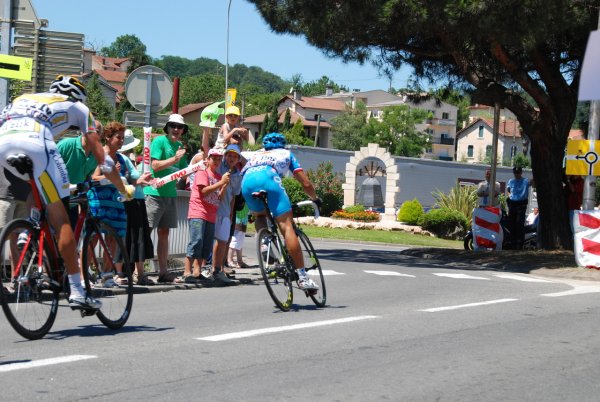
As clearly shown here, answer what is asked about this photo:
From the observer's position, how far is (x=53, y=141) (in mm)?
7562

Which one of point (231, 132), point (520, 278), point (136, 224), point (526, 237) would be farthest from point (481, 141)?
point (136, 224)

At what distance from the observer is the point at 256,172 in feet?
34.3

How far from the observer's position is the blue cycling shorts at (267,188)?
34.1ft

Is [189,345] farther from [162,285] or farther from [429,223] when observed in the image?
[429,223]

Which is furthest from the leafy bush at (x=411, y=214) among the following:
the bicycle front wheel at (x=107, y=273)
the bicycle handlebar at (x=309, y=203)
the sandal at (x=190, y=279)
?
the bicycle front wheel at (x=107, y=273)

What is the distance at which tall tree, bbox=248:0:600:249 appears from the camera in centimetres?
1847

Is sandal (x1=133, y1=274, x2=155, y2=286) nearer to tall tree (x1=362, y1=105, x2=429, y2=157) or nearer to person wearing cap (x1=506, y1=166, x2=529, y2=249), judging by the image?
person wearing cap (x1=506, y1=166, x2=529, y2=249)

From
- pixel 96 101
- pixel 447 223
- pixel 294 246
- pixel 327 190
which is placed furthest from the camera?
pixel 96 101

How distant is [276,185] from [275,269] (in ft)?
2.70

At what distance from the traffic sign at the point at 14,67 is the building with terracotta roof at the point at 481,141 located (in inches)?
5706

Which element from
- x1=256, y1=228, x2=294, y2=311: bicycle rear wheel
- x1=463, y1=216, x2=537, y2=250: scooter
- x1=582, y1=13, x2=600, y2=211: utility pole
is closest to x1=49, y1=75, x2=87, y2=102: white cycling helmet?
x1=256, y1=228, x2=294, y2=311: bicycle rear wheel

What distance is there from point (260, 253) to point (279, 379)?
367 centimetres

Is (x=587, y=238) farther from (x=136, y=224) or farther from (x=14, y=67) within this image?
(x=14, y=67)

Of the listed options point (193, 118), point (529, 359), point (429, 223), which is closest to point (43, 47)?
point (529, 359)
